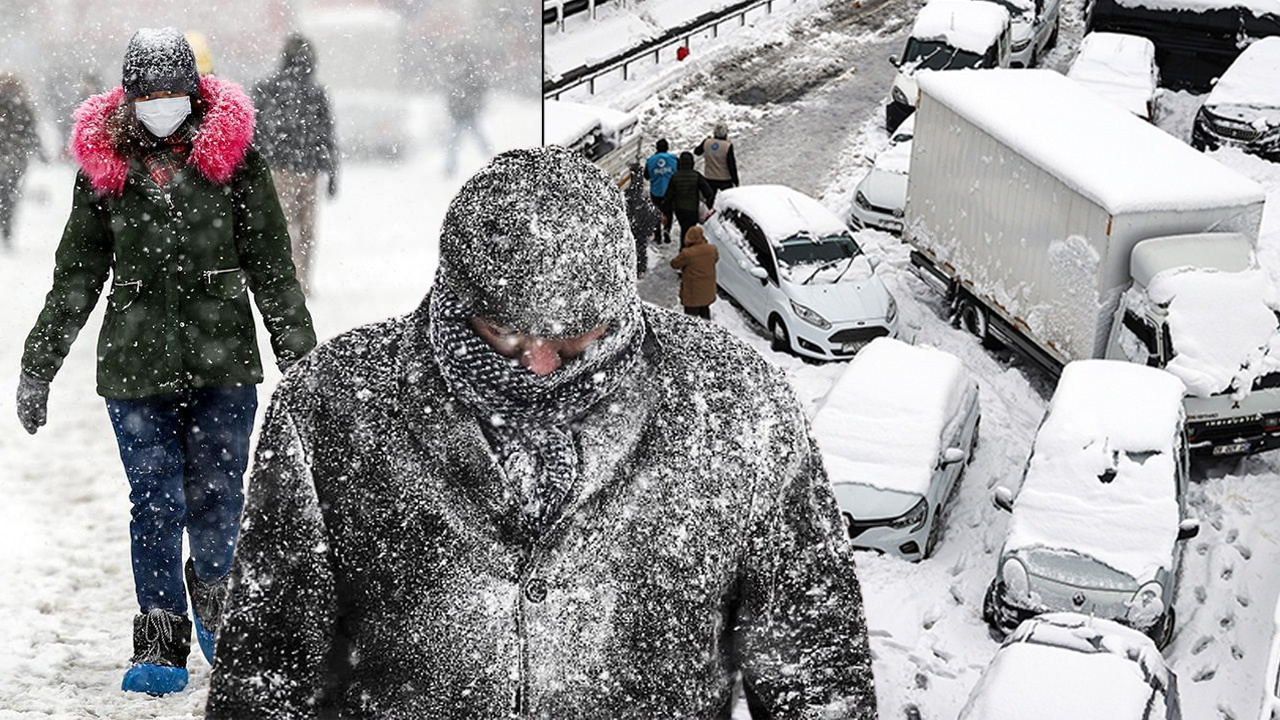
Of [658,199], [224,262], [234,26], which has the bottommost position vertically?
[658,199]

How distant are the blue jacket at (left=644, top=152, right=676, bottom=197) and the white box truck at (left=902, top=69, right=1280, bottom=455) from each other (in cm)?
337

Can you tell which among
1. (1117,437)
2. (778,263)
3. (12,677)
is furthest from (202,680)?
(778,263)

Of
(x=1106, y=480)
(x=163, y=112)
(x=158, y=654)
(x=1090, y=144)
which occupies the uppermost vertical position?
(x=163, y=112)

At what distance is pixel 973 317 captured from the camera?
17.9 m

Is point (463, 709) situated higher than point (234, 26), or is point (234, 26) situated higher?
point (234, 26)

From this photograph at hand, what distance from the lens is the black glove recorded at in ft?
17.0

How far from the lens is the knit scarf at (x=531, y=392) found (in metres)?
2.36

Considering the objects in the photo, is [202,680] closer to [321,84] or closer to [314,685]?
[321,84]

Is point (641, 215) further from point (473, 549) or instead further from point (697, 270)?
point (473, 549)

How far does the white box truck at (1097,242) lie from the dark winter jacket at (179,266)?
11.3 m

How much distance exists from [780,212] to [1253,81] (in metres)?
9.52

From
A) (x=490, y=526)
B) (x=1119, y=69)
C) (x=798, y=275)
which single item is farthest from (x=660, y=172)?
(x=490, y=526)

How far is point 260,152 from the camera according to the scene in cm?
502

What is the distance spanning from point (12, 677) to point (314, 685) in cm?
411
